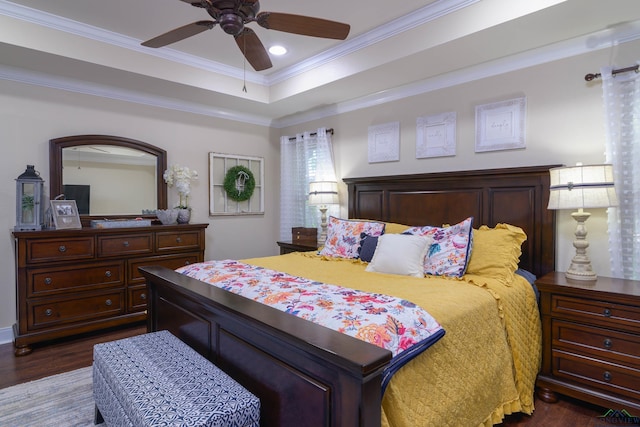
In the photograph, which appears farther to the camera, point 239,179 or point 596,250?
point 239,179

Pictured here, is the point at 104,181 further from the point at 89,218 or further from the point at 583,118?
the point at 583,118

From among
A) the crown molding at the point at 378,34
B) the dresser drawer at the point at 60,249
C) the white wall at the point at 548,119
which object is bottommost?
the dresser drawer at the point at 60,249

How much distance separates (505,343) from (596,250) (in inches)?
46.3

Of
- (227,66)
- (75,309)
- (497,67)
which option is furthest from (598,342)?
(75,309)

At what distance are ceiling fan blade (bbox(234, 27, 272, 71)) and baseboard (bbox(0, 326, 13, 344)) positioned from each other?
3216 mm

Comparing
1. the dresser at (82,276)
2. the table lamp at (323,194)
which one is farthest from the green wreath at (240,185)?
the table lamp at (323,194)

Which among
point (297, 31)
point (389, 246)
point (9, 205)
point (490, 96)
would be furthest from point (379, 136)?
point (9, 205)

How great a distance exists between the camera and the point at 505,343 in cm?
196

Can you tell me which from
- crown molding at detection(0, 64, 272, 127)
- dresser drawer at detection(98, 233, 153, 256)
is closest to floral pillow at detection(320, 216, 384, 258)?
dresser drawer at detection(98, 233, 153, 256)

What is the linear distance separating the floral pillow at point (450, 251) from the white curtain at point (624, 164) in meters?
0.94

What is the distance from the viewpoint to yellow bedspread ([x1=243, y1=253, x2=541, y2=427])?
137 centimetres

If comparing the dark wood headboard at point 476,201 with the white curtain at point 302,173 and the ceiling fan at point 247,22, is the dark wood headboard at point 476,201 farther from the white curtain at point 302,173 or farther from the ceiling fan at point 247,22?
the ceiling fan at point 247,22

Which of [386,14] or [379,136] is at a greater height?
[386,14]

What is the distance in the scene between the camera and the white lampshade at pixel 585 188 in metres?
2.20
